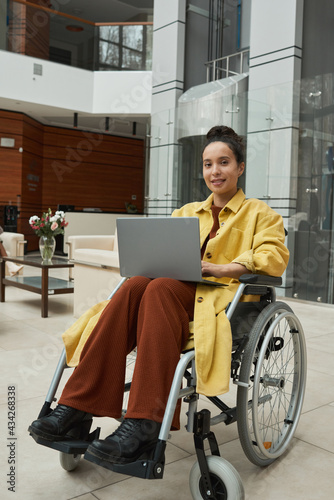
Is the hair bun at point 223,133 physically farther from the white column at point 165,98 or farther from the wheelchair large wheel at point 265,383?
the white column at point 165,98

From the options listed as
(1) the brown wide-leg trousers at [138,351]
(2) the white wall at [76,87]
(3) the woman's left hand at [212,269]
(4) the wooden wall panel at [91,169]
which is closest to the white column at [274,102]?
(2) the white wall at [76,87]

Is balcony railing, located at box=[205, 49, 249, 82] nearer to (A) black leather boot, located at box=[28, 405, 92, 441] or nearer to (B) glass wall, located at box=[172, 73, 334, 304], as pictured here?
(B) glass wall, located at box=[172, 73, 334, 304]

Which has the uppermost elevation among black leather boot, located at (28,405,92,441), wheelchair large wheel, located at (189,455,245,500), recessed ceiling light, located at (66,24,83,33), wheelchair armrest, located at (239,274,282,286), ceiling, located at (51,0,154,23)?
ceiling, located at (51,0,154,23)

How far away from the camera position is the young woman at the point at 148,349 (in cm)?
125

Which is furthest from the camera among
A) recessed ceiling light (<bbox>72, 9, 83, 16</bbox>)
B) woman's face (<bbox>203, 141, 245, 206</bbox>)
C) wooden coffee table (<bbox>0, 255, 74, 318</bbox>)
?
recessed ceiling light (<bbox>72, 9, 83, 16</bbox>)

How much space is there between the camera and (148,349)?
1.31 metres

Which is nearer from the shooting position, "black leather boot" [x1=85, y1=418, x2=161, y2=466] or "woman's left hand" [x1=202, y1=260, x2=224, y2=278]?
"black leather boot" [x1=85, y1=418, x2=161, y2=466]

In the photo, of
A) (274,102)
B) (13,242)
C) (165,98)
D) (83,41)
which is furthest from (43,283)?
(83,41)

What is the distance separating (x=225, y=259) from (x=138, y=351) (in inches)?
20.8

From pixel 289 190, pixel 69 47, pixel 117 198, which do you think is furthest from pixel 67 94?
pixel 289 190

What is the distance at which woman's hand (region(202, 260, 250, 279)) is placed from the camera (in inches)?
61.5

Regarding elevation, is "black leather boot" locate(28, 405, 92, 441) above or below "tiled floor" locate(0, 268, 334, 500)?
above

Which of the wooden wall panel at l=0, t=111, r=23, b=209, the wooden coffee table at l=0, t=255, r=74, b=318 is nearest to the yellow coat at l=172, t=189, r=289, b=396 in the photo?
the wooden coffee table at l=0, t=255, r=74, b=318

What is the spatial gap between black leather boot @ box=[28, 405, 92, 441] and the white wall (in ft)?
27.0
